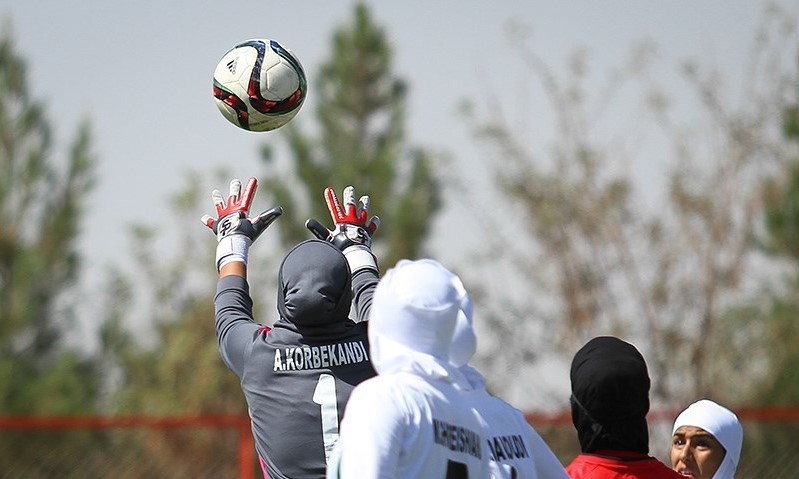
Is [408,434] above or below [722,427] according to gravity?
above

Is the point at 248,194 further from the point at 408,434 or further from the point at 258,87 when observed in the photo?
the point at 408,434

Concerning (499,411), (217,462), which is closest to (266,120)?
(499,411)

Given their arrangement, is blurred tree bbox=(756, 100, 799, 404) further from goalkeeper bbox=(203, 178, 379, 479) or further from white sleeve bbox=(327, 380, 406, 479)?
white sleeve bbox=(327, 380, 406, 479)

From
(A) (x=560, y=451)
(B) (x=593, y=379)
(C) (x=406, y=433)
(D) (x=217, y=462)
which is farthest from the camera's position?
(D) (x=217, y=462)

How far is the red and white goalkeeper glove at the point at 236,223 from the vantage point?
15.3 feet

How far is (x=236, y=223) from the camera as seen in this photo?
15.8 ft

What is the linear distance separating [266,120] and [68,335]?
17.3 metres

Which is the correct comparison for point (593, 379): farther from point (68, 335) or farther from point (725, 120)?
point (68, 335)

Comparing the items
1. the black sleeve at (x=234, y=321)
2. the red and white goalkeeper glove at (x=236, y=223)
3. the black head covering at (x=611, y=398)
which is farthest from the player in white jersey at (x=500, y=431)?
the red and white goalkeeper glove at (x=236, y=223)

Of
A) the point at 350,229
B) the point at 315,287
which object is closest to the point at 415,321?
the point at 315,287

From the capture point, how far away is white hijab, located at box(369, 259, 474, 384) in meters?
2.87

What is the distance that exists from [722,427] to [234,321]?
68.1 inches

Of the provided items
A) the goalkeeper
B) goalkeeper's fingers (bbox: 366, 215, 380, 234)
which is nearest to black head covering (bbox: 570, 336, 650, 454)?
the goalkeeper

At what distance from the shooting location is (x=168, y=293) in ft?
75.9
